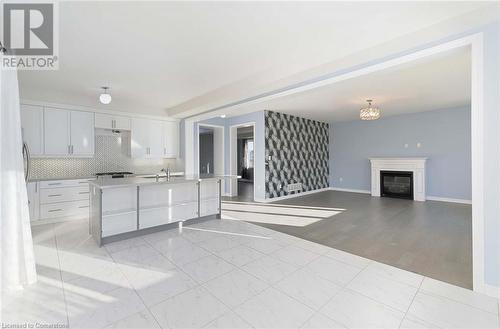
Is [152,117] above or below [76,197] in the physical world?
above

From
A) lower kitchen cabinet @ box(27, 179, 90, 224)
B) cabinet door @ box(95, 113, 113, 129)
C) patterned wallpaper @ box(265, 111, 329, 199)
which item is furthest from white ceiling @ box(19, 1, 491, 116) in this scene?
patterned wallpaper @ box(265, 111, 329, 199)

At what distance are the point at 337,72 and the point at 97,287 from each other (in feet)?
11.5

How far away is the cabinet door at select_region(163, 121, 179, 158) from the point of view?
6.07m

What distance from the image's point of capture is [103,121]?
16.8ft

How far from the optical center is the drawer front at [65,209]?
4.23 meters

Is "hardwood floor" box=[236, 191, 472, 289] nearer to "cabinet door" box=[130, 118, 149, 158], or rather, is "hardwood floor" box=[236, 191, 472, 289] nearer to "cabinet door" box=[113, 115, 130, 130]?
"cabinet door" box=[130, 118, 149, 158]

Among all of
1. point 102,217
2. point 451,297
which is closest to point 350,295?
point 451,297

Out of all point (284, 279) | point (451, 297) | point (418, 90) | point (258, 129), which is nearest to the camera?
point (451, 297)

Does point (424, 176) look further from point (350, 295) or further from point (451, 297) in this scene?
point (350, 295)

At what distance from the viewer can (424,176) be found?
6375 mm

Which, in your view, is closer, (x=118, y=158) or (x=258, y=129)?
(x=118, y=158)

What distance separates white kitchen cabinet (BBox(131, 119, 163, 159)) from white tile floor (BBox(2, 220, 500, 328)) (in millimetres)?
2861

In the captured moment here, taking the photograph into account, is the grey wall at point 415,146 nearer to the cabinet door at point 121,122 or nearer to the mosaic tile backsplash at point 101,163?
the mosaic tile backsplash at point 101,163

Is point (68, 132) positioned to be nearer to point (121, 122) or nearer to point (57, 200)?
point (121, 122)
